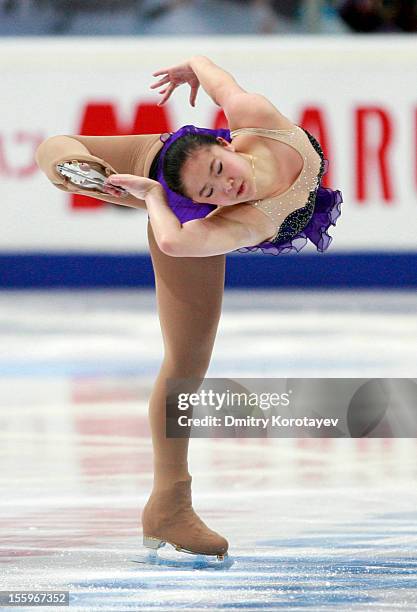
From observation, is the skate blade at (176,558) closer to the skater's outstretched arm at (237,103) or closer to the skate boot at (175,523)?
the skate boot at (175,523)

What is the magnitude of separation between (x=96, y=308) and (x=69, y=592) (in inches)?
185

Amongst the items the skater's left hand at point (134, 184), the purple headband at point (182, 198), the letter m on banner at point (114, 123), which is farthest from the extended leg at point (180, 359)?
the letter m on banner at point (114, 123)

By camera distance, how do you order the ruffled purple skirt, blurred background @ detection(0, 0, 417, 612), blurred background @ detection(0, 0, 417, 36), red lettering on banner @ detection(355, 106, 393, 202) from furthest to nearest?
blurred background @ detection(0, 0, 417, 36) → red lettering on banner @ detection(355, 106, 393, 202) → blurred background @ detection(0, 0, 417, 612) → the ruffled purple skirt

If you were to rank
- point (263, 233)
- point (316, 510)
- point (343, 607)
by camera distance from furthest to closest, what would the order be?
point (316, 510), point (263, 233), point (343, 607)

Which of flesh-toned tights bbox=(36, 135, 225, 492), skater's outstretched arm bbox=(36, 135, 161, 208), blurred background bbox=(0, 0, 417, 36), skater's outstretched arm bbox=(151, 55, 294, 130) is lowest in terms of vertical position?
flesh-toned tights bbox=(36, 135, 225, 492)

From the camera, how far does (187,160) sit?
2.71 metres

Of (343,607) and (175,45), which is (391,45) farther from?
(343,607)

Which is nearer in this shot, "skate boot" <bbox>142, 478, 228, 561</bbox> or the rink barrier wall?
"skate boot" <bbox>142, 478, 228, 561</bbox>

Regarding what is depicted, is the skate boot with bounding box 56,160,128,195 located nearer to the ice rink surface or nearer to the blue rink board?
the ice rink surface

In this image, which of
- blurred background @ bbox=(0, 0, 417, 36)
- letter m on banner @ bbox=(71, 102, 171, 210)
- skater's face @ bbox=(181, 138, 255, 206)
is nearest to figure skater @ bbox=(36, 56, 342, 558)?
skater's face @ bbox=(181, 138, 255, 206)

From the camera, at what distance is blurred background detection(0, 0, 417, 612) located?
3197mm

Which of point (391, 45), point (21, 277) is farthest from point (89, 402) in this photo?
point (391, 45)

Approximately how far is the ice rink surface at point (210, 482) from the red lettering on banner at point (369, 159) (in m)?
1.49

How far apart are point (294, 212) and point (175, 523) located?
0.76 m
